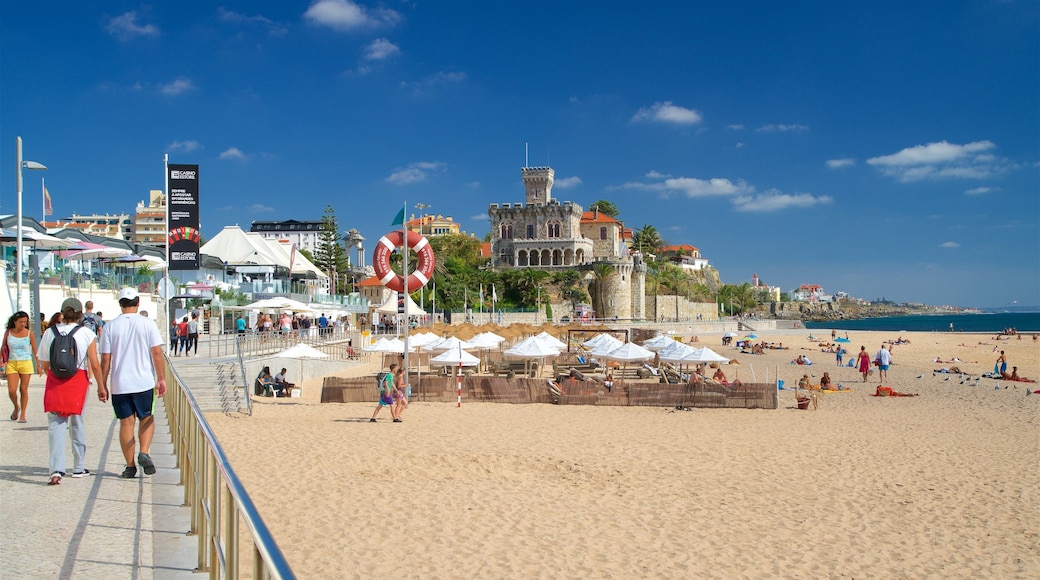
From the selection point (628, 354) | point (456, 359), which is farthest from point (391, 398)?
point (628, 354)

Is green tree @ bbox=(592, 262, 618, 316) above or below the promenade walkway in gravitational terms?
above

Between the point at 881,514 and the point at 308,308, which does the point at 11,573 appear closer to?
the point at 881,514

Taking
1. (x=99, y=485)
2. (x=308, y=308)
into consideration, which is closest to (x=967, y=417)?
(x=99, y=485)

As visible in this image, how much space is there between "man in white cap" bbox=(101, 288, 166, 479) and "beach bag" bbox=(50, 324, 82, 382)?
248 millimetres

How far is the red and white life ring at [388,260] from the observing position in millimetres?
16688

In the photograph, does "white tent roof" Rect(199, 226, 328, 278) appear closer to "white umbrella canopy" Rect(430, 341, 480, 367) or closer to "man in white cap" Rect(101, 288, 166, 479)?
"white umbrella canopy" Rect(430, 341, 480, 367)

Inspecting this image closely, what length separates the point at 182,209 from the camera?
56.5 feet

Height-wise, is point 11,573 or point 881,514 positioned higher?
point 11,573

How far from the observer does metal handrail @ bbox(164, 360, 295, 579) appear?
192 centimetres

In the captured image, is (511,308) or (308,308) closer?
(308,308)

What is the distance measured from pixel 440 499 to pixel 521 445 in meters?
3.69

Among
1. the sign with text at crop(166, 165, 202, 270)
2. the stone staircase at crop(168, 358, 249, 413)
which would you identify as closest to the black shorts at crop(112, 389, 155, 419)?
the stone staircase at crop(168, 358, 249, 413)

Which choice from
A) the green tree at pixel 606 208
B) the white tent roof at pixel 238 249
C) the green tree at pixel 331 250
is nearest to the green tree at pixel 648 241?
the green tree at pixel 606 208

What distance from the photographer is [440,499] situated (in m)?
8.51
